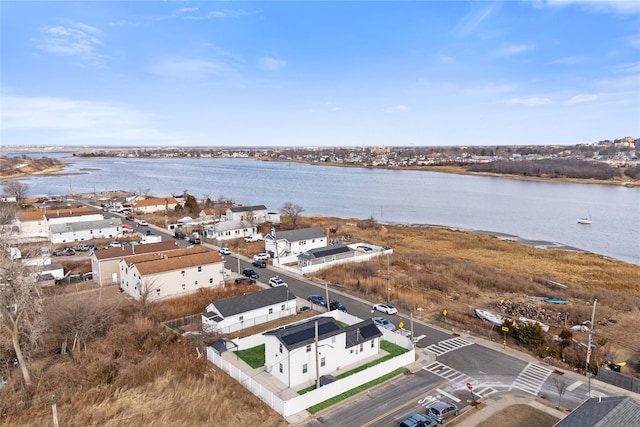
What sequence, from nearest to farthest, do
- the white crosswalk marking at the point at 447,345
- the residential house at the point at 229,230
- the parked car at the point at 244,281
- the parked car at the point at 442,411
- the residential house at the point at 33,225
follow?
1. the parked car at the point at 442,411
2. the white crosswalk marking at the point at 447,345
3. the parked car at the point at 244,281
4. the residential house at the point at 33,225
5. the residential house at the point at 229,230

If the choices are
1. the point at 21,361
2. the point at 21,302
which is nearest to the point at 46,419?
the point at 21,361

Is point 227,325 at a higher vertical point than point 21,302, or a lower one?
lower

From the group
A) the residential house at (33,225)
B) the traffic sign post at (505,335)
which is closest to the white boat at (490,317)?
the traffic sign post at (505,335)

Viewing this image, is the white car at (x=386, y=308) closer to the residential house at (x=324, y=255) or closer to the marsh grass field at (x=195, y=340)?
the marsh grass field at (x=195, y=340)

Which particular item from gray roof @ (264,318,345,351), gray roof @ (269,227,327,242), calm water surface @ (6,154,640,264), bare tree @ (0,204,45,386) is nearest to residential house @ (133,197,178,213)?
calm water surface @ (6,154,640,264)

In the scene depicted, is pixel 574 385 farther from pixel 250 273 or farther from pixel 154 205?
pixel 154 205

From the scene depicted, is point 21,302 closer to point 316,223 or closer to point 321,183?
point 316,223
